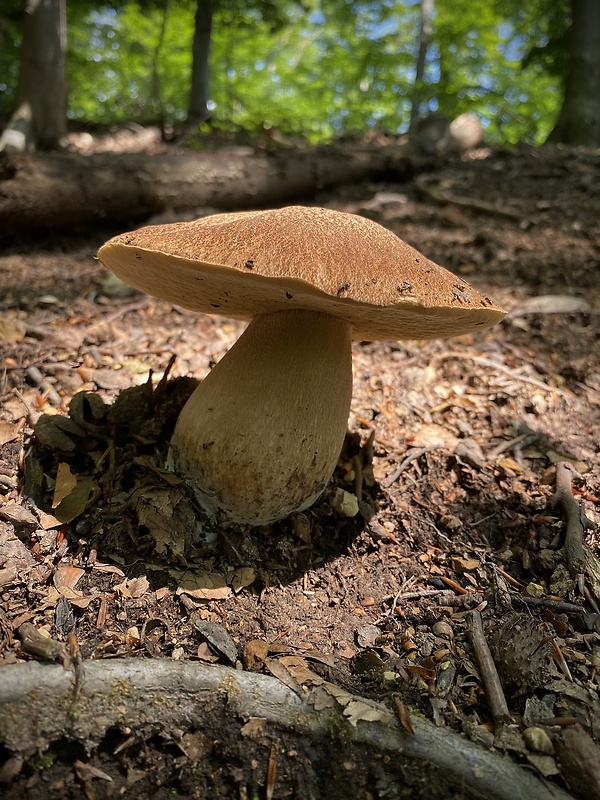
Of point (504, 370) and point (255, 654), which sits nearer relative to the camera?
→ point (255, 654)

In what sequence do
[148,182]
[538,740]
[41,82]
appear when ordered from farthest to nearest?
[41,82] < [148,182] < [538,740]

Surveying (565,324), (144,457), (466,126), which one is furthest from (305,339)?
(466,126)

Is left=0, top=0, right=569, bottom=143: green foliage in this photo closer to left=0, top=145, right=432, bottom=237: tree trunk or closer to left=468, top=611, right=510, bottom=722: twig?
left=0, top=145, right=432, bottom=237: tree trunk

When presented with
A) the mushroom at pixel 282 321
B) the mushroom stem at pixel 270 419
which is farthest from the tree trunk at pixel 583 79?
the mushroom stem at pixel 270 419

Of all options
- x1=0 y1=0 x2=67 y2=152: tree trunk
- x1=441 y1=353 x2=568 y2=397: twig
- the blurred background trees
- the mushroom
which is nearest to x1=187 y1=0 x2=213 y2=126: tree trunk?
the blurred background trees

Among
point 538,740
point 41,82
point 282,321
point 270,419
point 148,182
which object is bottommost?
point 538,740

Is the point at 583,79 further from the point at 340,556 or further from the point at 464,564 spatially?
the point at 340,556

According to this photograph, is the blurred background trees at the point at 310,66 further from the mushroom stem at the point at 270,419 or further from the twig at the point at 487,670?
the twig at the point at 487,670

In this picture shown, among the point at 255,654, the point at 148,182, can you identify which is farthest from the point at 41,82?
the point at 255,654
